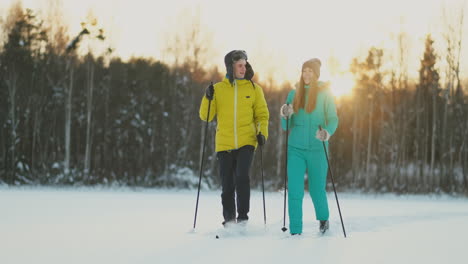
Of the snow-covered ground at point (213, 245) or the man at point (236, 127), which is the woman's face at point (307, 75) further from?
the snow-covered ground at point (213, 245)

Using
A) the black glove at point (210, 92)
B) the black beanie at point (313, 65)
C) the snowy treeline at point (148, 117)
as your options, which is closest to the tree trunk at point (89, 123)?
the snowy treeline at point (148, 117)

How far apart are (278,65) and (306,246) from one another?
2457 cm

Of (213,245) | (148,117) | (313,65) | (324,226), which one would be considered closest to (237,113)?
(313,65)

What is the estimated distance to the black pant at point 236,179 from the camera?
5.20 meters

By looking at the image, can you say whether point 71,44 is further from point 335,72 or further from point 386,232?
point 386,232

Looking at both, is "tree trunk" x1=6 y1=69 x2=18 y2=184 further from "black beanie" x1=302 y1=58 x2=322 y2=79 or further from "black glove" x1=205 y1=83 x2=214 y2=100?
"black beanie" x1=302 y1=58 x2=322 y2=79

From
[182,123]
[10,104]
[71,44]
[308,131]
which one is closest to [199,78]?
[182,123]

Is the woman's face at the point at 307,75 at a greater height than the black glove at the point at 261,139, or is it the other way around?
the woman's face at the point at 307,75

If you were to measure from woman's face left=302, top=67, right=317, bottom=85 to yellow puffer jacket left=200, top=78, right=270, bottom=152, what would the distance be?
56cm

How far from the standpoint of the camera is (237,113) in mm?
5254

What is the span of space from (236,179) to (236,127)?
0.54 metres

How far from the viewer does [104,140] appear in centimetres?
2831

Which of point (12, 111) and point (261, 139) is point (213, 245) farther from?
point (12, 111)

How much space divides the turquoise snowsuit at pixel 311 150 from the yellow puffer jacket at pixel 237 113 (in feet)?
1.35
